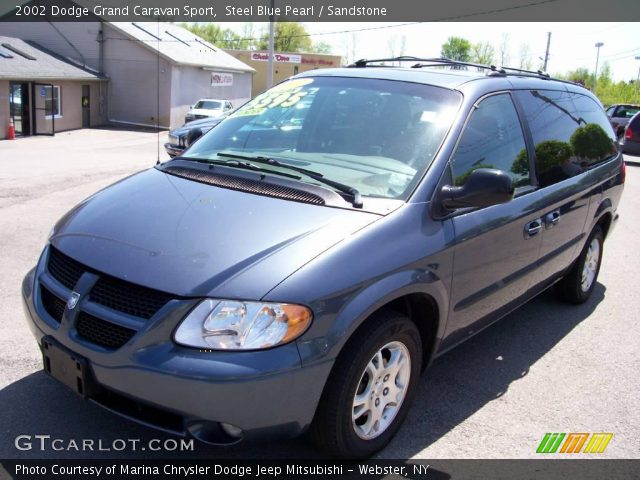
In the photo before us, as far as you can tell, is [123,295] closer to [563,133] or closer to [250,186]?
[250,186]

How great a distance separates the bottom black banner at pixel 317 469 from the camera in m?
2.78

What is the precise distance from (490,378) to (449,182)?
148 centimetres

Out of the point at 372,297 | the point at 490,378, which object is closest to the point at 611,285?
the point at 490,378

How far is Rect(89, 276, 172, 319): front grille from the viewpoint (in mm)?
2486

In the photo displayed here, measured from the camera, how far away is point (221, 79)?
126ft

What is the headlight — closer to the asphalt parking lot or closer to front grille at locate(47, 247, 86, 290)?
the asphalt parking lot

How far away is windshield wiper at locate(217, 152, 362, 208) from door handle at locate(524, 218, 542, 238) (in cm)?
139

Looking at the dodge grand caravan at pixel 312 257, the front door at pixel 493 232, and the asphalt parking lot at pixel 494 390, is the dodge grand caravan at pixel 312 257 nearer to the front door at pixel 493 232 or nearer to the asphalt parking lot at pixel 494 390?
the front door at pixel 493 232

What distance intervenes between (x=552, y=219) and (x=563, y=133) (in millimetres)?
799

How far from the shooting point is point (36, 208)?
27.5 feet

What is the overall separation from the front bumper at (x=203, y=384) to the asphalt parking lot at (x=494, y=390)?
23 centimetres

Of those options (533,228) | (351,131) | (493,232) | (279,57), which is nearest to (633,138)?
(533,228)

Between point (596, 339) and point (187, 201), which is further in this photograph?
point (596, 339)

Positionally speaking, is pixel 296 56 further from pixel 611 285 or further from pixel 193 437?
pixel 193 437
